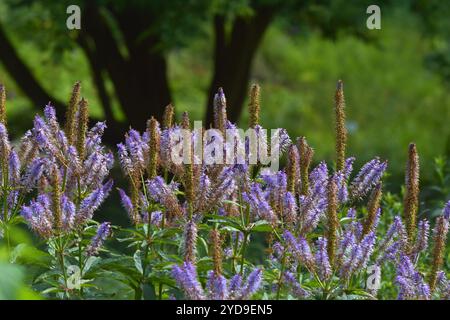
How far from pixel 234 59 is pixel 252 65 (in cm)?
306

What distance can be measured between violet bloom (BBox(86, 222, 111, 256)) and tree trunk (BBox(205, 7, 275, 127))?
6582 millimetres

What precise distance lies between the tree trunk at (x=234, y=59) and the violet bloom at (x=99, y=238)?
6582mm

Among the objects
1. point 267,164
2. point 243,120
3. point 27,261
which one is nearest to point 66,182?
point 27,261

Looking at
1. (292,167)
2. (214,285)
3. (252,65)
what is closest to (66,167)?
(292,167)

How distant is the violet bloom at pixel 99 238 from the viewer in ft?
11.6

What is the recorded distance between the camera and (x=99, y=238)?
358 centimetres

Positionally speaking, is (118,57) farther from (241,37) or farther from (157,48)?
(157,48)

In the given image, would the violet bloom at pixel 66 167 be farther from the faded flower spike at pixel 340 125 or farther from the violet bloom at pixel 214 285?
the faded flower spike at pixel 340 125

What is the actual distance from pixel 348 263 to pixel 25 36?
8.05m

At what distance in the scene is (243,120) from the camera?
14859mm

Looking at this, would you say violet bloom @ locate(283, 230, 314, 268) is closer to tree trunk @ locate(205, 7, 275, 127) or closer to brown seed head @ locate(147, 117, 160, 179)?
brown seed head @ locate(147, 117, 160, 179)

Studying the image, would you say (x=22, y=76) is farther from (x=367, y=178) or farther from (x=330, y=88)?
(x=330, y=88)

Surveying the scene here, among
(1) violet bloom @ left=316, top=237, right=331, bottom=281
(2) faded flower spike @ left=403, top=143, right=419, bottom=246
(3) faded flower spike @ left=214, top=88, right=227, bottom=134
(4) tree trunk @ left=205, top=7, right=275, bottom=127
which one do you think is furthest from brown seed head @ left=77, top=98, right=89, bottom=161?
(4) tree trunk @ left=205, top=7, right=275, bottom=127
